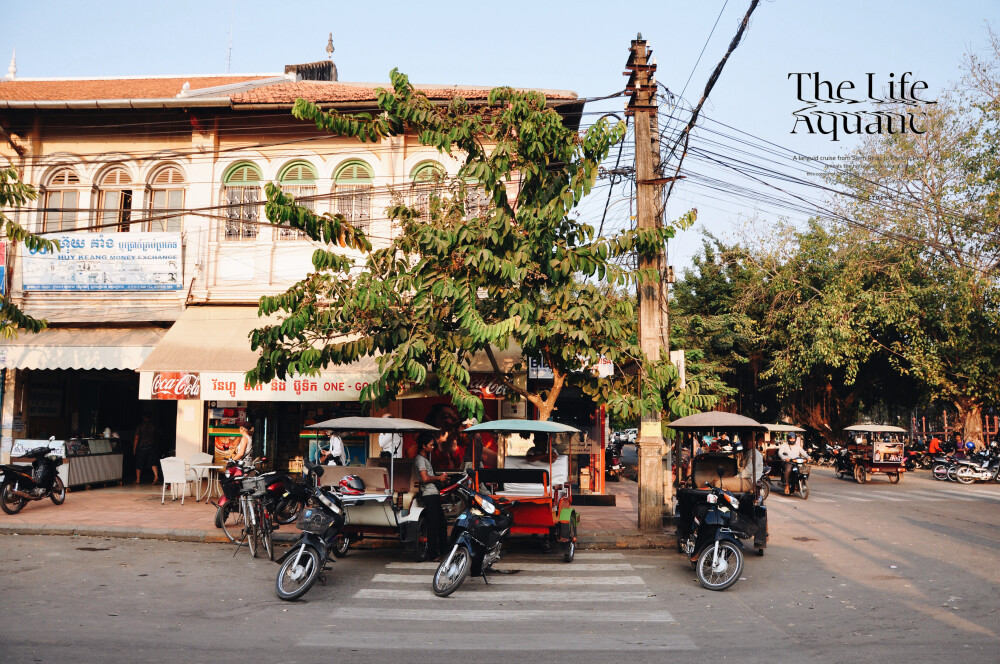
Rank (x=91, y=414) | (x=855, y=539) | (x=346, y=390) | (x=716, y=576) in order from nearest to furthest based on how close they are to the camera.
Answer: (x=716, y=576) < (x=855, y=539) < (x=346, y=390) < (x=91, y=414)

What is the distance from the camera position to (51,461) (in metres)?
14.6

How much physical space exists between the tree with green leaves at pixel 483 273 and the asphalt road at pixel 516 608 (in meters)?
2.99

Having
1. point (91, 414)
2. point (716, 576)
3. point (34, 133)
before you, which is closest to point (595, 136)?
point (716, 576)

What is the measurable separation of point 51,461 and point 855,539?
14.4m

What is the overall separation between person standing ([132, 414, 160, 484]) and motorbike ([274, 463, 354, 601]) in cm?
1169

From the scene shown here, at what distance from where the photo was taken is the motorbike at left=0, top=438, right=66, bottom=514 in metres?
14.0

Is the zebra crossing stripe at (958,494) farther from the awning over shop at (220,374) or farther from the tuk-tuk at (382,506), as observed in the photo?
the awning over shop at (220,374)

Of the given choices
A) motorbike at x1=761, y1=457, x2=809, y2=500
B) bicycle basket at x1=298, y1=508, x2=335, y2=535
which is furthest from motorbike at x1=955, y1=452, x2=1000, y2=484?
bicycle basket at x1=298, y1=508, x2=335, y2=535

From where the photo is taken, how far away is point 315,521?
28.5 ft

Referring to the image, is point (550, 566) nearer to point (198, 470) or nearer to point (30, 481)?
point (198, 470)

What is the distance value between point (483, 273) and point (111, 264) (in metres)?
Result: 10.2

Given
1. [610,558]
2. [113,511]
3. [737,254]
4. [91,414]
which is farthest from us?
[737,254]

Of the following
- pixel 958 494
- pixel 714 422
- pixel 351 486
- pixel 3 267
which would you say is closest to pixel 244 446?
pixel 351 486

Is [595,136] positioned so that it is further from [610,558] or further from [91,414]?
[91,414]
